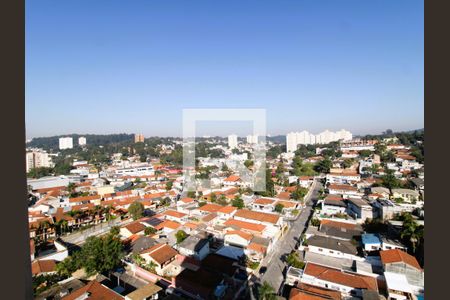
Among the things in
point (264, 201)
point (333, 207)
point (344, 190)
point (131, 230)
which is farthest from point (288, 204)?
point (131, 230)

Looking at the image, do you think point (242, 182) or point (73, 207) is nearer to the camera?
point (73, 207)

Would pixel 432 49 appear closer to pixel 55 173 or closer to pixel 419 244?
pixel 419 244

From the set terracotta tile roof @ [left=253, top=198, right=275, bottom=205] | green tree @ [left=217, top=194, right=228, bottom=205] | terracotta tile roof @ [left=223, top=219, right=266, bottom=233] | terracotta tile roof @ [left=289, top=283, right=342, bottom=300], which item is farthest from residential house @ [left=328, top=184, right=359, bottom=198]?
terracotta tile roof @ [left=289, top=283, right=342, bottom=300]

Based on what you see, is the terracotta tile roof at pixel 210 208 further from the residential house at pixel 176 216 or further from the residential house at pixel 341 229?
the residential house at pixel 341 229

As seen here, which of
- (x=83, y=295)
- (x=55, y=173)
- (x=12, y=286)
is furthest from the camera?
(x=55, y=173)

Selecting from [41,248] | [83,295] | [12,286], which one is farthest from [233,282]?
[41,248]

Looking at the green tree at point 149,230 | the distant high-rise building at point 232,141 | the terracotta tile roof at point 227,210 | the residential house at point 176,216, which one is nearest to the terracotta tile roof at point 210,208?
the terracotta tile roof at point 227,210
